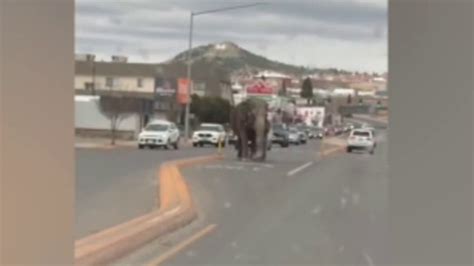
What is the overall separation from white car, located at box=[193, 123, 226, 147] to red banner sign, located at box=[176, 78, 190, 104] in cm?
100

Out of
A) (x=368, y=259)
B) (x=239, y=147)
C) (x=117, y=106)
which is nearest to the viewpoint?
(x=368, y=259)

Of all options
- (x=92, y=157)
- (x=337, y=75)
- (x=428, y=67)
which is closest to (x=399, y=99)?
(x=428, y=67)

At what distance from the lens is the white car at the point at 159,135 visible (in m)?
30.8

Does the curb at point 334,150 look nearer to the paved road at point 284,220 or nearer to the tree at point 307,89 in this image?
the paved road at point 284,220

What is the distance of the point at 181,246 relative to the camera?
344 inches

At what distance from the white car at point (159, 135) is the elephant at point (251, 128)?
193 inches

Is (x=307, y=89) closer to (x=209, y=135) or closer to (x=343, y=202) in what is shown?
(x=343, y=202)

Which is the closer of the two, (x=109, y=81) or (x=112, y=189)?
(x=112, y=189)

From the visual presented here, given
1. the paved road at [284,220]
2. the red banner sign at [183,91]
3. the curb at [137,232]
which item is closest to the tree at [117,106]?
the red banner sign at [183,91]

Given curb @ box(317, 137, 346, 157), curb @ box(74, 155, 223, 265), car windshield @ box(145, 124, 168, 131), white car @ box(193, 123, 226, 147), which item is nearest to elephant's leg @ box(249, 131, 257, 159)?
white car @ box(193, 123, 226, 147)

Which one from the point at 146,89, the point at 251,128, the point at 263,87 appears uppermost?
the point at 146,89

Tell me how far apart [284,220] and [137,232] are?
101 inches

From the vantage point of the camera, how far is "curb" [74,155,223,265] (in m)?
7.55

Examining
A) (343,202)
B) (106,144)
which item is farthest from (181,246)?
→ (106,144)
